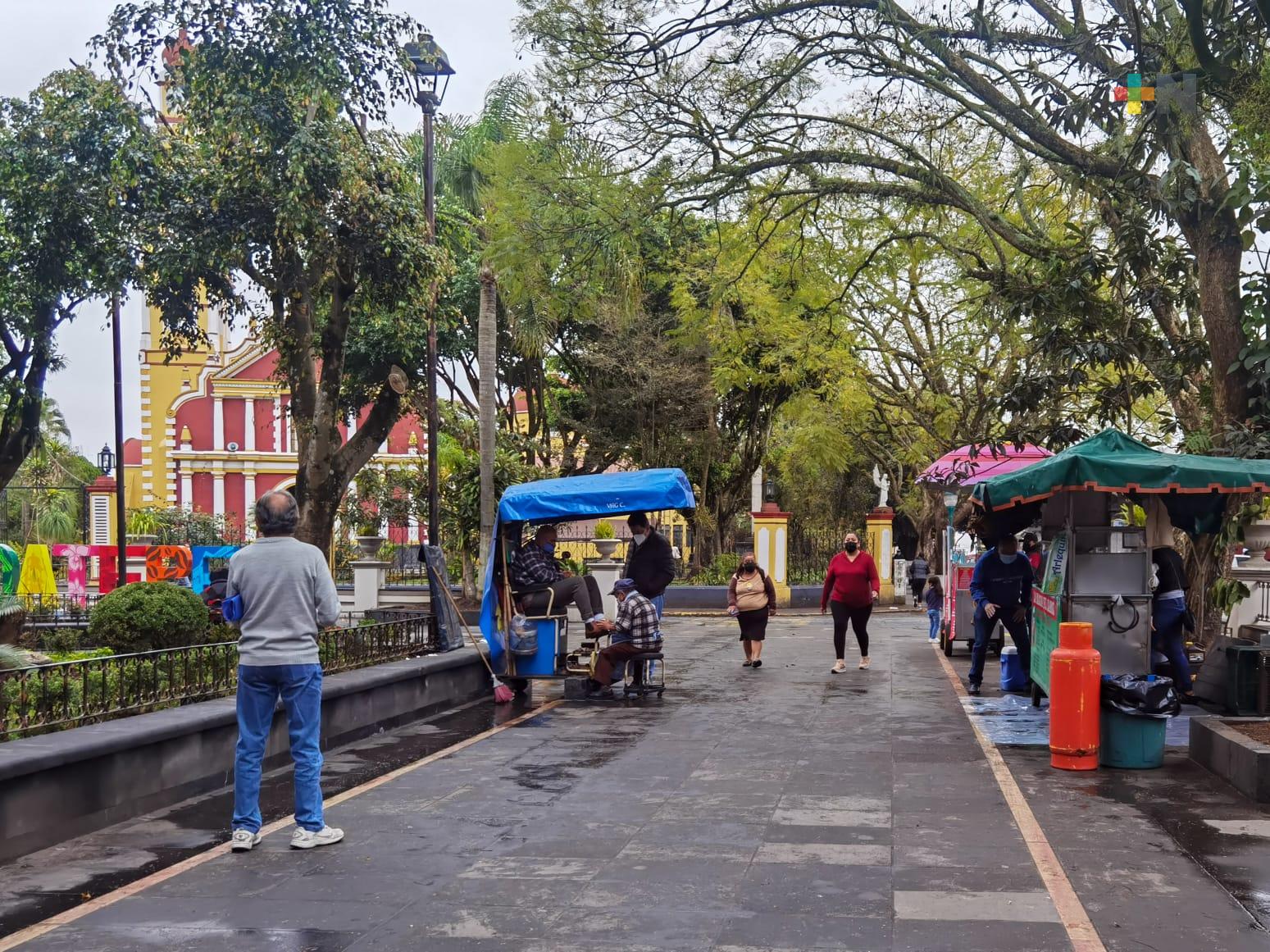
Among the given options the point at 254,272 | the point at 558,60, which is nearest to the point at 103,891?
the point at 558,60

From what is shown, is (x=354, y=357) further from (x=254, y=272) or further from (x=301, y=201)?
(x=301, y=201)

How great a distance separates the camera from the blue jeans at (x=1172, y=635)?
41.1 ft

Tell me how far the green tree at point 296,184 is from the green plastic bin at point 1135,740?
10008 mm

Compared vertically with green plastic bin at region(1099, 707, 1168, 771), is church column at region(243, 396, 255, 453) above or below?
above

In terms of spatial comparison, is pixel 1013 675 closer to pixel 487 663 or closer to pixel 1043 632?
pixel 1043 632

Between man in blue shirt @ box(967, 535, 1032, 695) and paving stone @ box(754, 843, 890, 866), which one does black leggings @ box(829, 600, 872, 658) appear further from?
paving stone @ box(754, 843, 890, 866)

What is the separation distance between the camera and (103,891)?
257 inches

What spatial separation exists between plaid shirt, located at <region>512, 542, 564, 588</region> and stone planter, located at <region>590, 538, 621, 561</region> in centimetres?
1472

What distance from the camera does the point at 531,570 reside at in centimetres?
1471

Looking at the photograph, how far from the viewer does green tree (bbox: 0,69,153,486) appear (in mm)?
16422

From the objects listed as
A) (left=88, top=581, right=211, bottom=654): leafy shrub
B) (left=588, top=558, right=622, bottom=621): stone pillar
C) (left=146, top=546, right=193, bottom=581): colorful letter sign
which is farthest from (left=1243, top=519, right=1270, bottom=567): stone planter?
(left=146, top=546, right=193, bottom=581): colorful letter sign

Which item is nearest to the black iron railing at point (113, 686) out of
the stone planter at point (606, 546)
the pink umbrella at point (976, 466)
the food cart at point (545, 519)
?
the food cart at point (545, 519)

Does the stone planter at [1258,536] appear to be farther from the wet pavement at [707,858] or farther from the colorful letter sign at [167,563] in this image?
the colorful letter sign at [167,563]

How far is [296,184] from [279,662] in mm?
8853
